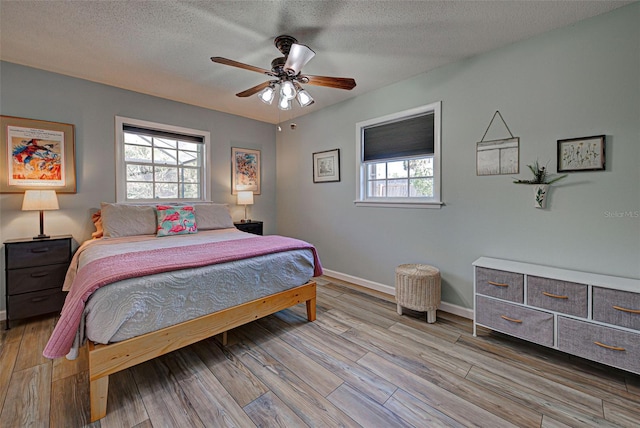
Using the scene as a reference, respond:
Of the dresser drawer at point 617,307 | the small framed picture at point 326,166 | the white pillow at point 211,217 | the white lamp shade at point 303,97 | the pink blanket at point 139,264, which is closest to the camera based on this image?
the pink blanket at point 139,264

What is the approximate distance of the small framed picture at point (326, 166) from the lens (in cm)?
385

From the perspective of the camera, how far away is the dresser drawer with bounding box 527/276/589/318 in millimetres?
1851

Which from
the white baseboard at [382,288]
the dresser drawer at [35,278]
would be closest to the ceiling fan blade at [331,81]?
the white baseboard at [382,288]

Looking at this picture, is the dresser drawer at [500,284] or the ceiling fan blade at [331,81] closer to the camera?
the dresser drawer at [500,284]

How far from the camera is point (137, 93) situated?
3.41 metres

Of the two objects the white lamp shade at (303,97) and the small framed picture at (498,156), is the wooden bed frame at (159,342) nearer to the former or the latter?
the white lamp shade at (303,97)

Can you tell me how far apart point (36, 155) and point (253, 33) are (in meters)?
2.62

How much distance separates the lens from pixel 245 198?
4230 mm

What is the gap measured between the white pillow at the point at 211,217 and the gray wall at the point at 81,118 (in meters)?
0.67

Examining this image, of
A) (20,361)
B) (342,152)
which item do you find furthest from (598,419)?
(20,361)

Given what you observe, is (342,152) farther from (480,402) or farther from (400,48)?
(480,402)

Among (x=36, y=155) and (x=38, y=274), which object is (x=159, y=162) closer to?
(x=36, y=155)

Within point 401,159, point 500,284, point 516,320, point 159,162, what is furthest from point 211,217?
point 516,320

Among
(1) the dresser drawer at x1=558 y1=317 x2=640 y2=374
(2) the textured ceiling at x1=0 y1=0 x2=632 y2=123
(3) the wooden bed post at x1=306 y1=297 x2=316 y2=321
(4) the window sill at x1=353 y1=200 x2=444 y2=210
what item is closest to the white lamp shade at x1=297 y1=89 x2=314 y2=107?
(2) the textured ceiling at x1=0 y1=0 x2=632 y2=123
